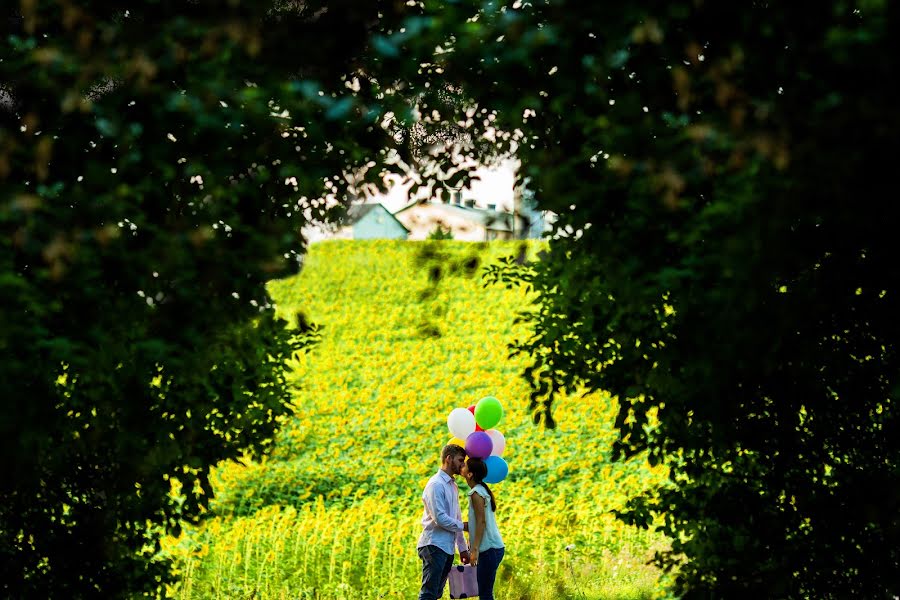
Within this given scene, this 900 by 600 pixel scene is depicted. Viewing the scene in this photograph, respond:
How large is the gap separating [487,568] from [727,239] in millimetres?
5218

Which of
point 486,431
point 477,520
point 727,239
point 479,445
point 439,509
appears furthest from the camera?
point 486,431

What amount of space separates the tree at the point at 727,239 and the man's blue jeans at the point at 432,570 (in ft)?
7.90

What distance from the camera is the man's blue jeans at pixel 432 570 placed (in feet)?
24.5

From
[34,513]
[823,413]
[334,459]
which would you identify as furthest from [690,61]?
[334,459]

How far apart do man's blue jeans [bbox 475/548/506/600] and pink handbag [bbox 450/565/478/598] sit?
54 millimetres

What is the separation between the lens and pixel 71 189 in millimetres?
3918

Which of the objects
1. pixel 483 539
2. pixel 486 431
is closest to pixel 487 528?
pixel 483 539

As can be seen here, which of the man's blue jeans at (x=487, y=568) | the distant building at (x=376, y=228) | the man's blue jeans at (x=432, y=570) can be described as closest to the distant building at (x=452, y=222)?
the man's blue jeans at (x=432, y=570)

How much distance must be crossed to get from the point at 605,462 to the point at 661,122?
10048 mm

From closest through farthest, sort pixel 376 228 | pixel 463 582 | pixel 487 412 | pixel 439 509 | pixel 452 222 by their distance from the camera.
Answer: pixel 452 222, pixel 439 509, pixel 463 582, pixel 487 412, pixel 376 228

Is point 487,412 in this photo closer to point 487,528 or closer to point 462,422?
point 462,422

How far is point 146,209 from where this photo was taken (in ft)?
13.9

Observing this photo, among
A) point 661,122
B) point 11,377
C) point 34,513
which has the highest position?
point 661,122

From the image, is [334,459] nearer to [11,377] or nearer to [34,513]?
[34,513]
